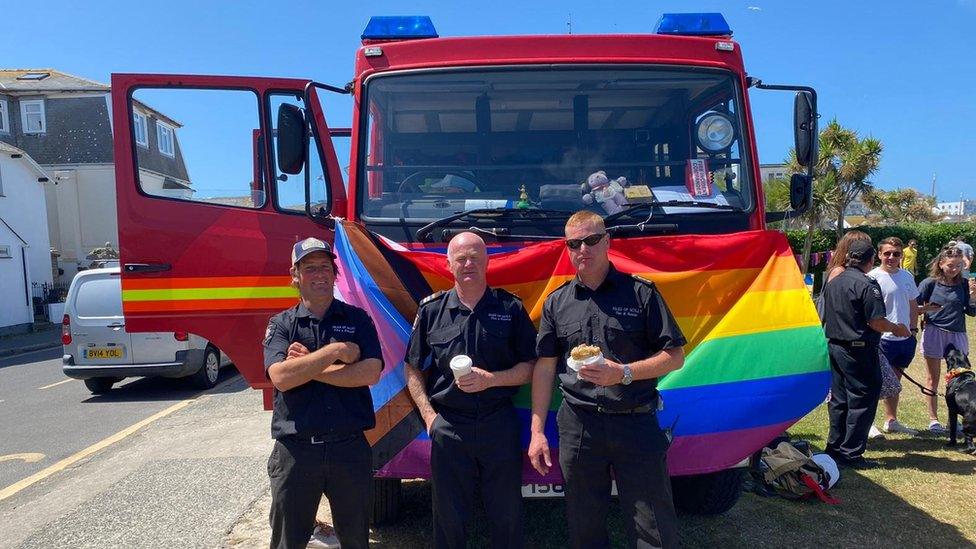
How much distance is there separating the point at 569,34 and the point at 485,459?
94.0 inches

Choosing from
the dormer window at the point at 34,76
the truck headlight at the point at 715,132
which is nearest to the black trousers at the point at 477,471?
the truck headlight at the point at 715,132

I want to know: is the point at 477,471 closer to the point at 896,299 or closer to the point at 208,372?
the point at 896,299

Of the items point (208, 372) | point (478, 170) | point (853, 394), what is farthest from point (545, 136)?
point (208, 372)

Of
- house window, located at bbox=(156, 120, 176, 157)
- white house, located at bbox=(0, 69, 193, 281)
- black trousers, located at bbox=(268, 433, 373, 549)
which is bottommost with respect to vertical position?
black trousers, located at bbox=(268, 433, 373, 549)

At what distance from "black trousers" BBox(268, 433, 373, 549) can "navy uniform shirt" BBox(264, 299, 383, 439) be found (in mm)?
76

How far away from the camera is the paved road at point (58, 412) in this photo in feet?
21.1

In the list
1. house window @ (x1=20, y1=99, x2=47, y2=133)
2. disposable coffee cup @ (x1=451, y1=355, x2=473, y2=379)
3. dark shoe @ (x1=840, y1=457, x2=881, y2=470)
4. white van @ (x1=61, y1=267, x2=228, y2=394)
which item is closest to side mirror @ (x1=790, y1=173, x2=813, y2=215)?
dark shoe @ (x1=840, y1=457, x2=881, y2=470)

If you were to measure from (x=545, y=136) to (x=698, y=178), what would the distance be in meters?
0.90

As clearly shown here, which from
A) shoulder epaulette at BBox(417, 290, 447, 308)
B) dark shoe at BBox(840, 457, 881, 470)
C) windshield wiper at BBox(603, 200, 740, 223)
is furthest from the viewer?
dark shoe at BBox(840, 457, 881, 470)

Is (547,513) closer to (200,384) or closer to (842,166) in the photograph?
(200,384)

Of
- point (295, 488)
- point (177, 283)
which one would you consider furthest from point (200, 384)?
point (295, 488)

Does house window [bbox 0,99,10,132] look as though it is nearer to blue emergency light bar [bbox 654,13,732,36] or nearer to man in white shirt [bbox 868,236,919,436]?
blue emergency light bar [bbox 654,13,732,36]

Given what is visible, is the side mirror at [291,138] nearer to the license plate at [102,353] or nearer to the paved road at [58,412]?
the paved road at [58,412]

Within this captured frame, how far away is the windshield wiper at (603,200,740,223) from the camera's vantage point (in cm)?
336
